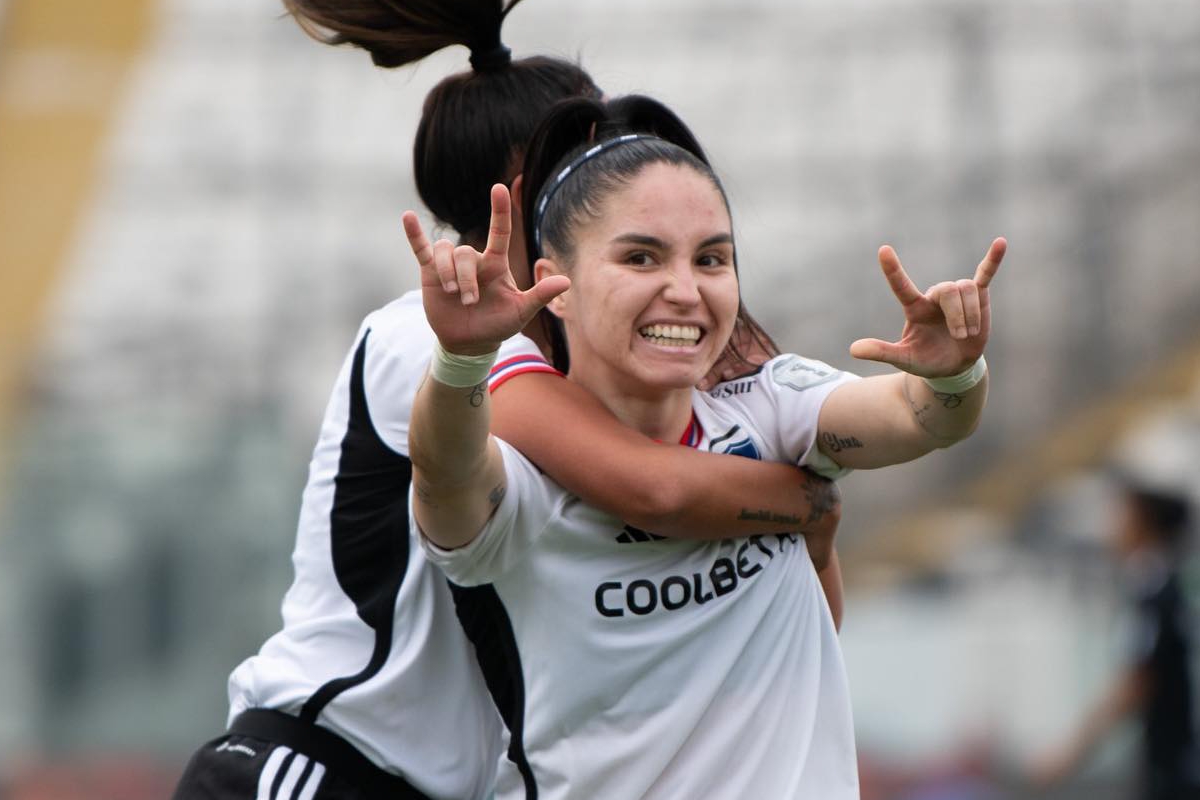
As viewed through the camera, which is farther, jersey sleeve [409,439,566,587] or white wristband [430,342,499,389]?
jersey sleeve [409,439,566,587]

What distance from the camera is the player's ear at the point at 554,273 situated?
2.67m

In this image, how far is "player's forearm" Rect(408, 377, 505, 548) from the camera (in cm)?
232

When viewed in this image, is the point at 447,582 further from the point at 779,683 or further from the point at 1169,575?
the point at 1169,575

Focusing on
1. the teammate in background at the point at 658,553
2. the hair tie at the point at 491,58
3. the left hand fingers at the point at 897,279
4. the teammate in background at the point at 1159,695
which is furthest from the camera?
the teammate in background at the point at 1159,695

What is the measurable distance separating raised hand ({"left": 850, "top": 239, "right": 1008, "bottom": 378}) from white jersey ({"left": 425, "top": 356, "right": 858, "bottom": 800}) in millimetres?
398

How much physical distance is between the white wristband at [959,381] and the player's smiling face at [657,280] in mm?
291

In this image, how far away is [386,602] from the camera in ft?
9.32

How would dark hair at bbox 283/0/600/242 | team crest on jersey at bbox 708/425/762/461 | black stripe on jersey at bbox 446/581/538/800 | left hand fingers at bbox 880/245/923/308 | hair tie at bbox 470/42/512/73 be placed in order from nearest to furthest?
left hand fingers at bbox 880/245/923/308
black stripe on jersey at bbox 446/581/538/800
team crest on jersey at bbox 708/425/762/461
dark hair at bbox 283/0/600/242
hair tie at bbox 470/42/512/73

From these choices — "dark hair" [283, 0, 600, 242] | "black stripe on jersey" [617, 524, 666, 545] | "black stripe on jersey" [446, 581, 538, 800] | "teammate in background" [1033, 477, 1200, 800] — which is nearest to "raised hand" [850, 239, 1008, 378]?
"black stripe on jersey" [617, 524, 666, 545]

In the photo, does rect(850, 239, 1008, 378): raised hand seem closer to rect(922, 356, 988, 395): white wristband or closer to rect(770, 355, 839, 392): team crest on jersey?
rect(922, 356, 988, 395): white wristband

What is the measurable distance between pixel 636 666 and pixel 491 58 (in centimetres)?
108

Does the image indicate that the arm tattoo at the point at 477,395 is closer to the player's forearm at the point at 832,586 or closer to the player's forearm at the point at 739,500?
the player's forearm at the point at 739,500

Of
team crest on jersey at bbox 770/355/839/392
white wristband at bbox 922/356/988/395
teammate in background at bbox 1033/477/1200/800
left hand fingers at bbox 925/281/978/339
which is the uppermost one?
left hand fingers at bbox 925/281/978/339

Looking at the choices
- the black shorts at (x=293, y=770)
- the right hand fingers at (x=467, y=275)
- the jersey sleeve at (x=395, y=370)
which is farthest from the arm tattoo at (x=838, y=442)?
the black shorts at (x=293, y=770)
